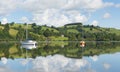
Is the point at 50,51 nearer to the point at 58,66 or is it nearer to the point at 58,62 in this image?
the point at 58,62

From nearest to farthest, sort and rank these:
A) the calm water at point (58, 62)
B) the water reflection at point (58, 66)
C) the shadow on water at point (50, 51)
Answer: the water reflection at point (58, 66) < the calm water at point (58, 62) < the shadow on water at point (50, 51)

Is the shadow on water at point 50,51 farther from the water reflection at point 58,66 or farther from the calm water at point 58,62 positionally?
the water reflection at point 58,66

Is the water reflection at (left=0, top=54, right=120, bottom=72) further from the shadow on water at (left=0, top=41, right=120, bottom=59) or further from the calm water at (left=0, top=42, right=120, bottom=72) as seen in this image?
the shadow on water at (left=0, top=41, right=120, bottom=59)

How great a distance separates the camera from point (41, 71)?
33875mm

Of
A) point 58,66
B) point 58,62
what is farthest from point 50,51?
point 58,66

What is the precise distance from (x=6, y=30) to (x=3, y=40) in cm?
Answer: 754

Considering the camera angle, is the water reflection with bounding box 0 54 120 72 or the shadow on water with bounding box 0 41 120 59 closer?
the water reflection with bounding box 0 54 120 72

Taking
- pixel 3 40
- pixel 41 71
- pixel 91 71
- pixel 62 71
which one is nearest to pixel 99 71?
pixel 91 71

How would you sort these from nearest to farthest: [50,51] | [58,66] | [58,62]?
[58,66], [58,62], [50,51]

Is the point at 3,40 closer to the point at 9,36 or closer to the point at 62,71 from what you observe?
the point at 9,36

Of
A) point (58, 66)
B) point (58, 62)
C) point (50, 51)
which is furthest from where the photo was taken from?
point (50, 51)

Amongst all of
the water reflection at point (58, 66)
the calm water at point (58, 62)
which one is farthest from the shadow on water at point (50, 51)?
the water reflection at point (58, 66)

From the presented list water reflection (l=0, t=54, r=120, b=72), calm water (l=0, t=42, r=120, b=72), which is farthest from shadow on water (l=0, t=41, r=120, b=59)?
water reflection (l=0, t=54, r=120, b=72)

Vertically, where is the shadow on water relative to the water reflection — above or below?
below
